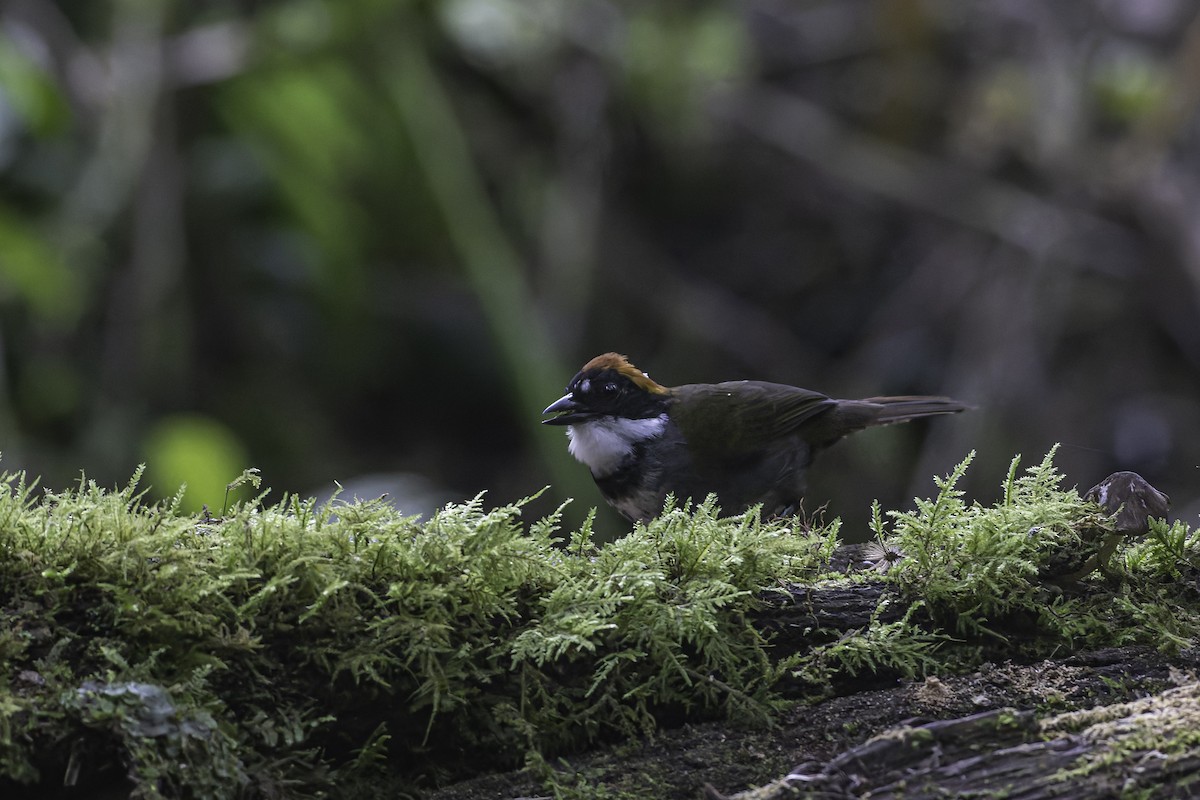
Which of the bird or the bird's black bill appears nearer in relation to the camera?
the bird

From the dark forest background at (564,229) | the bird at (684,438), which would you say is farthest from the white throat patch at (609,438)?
the dark forest background at (564,229)

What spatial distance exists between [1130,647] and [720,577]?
2.51 feet

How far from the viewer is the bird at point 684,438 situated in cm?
Answer: 384

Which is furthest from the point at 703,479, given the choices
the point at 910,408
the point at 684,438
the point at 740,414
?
→ the point at 910,408

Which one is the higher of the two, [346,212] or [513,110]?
[513,110]

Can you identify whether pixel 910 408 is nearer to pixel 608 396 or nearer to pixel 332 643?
pixel 608 396

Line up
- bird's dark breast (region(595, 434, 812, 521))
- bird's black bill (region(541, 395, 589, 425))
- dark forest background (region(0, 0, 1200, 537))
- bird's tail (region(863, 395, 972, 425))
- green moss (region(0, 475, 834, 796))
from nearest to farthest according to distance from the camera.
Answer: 1. green moss (region(0, 475, 834, 796))
2. bird's dark breast (region(595, 434, 812, 521))
3. bird's black bill (region(541, 395, 589, 425))
4. bird's tail (region(863, 395, 972, 425))
5. dark forest background (region(0, 0, 1200, 537))

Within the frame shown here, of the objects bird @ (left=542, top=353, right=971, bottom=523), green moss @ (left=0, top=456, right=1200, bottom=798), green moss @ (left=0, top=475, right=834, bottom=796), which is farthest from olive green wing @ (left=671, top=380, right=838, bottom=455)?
green moss @ (left=0, top=475, right=834, bottom=796)

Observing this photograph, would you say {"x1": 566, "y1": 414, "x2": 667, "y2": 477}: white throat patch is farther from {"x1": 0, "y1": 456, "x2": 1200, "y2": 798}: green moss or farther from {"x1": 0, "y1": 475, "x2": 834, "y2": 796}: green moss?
{"x1": 0, "y1": 475, "x2": 834, "y2": 796}: green moss

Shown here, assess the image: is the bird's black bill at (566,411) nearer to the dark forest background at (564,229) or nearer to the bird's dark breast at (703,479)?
the bird's dark breast at (703,479)

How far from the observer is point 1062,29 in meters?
7.71

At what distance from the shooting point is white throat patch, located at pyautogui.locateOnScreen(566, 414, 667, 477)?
152 inches

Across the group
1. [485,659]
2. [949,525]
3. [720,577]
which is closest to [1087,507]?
[949,525]

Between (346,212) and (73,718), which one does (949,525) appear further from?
(346,212)
